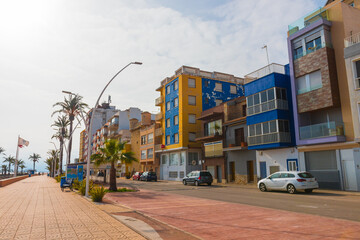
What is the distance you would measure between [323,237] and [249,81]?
26186 millimetres

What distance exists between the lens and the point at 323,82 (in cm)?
2262

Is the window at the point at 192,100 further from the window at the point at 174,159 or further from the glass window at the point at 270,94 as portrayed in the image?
the glass window at the point at 270,94

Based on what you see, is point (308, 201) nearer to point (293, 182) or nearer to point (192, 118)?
point (293, 182)

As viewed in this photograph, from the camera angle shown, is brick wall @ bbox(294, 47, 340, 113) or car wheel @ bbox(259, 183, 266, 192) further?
brick wall @ bbox(294, 47, 340, 113)

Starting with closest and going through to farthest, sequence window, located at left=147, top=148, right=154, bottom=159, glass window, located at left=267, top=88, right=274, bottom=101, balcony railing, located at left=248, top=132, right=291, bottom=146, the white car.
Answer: the white car < balcony railing, located at left=248, top=132, right=291, bottom=146 < glass window, located at left=267, top=88, right=274, bottom=101 < window, located at left=147, top=148, right=154, bottom=159

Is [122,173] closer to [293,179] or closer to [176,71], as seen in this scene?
[176,71]

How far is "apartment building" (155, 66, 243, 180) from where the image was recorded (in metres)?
43.5

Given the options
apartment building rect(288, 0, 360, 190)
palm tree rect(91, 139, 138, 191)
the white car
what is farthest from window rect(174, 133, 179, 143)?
the white car

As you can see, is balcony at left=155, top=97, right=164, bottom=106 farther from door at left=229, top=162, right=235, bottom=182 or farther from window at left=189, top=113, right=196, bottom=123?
door at left=229, top=162, right=235, bottom=182

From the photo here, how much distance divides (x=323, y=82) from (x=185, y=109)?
23.9 m

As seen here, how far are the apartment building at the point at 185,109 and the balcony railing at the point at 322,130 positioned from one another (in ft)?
62.4

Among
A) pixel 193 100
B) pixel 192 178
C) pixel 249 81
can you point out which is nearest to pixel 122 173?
pixel 193 100

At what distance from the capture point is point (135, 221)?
346 inches

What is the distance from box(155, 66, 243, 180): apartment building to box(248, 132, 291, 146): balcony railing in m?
13.0
